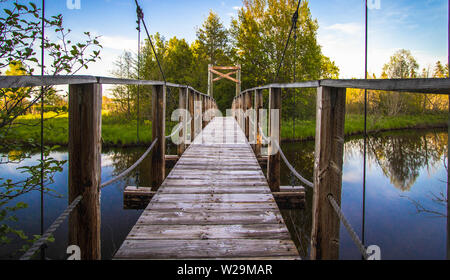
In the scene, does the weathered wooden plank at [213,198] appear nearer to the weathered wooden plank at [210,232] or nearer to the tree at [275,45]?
the weathered wooden plank at [210,232]

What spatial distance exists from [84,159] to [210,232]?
65 cm

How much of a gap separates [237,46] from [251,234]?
42.5 ft

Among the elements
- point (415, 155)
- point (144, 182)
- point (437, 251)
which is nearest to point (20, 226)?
point (144, 182)

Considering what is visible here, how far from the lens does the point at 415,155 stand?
8.07m

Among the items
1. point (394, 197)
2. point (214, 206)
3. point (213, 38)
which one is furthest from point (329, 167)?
point (213, 38)

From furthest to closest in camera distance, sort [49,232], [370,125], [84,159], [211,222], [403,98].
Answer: [370,125] < [403,98] < [211,222] < [84,159] < [49,232]

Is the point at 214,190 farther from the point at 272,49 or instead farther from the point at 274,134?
the point at 272,49

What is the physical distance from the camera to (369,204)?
5.55 m

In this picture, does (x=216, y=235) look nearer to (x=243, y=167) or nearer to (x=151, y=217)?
(x=151, y=217)

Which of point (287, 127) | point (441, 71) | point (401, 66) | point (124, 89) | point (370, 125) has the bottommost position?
point (287, 127)

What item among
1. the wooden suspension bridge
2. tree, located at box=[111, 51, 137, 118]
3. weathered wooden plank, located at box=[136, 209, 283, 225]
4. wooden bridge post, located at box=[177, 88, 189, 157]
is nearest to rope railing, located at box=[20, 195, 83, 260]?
the wooden suspension bridge

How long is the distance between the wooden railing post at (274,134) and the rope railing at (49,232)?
1.92m

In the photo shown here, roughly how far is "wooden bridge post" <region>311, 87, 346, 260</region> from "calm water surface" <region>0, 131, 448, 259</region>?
1525 mm

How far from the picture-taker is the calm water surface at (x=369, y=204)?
4.05 m
